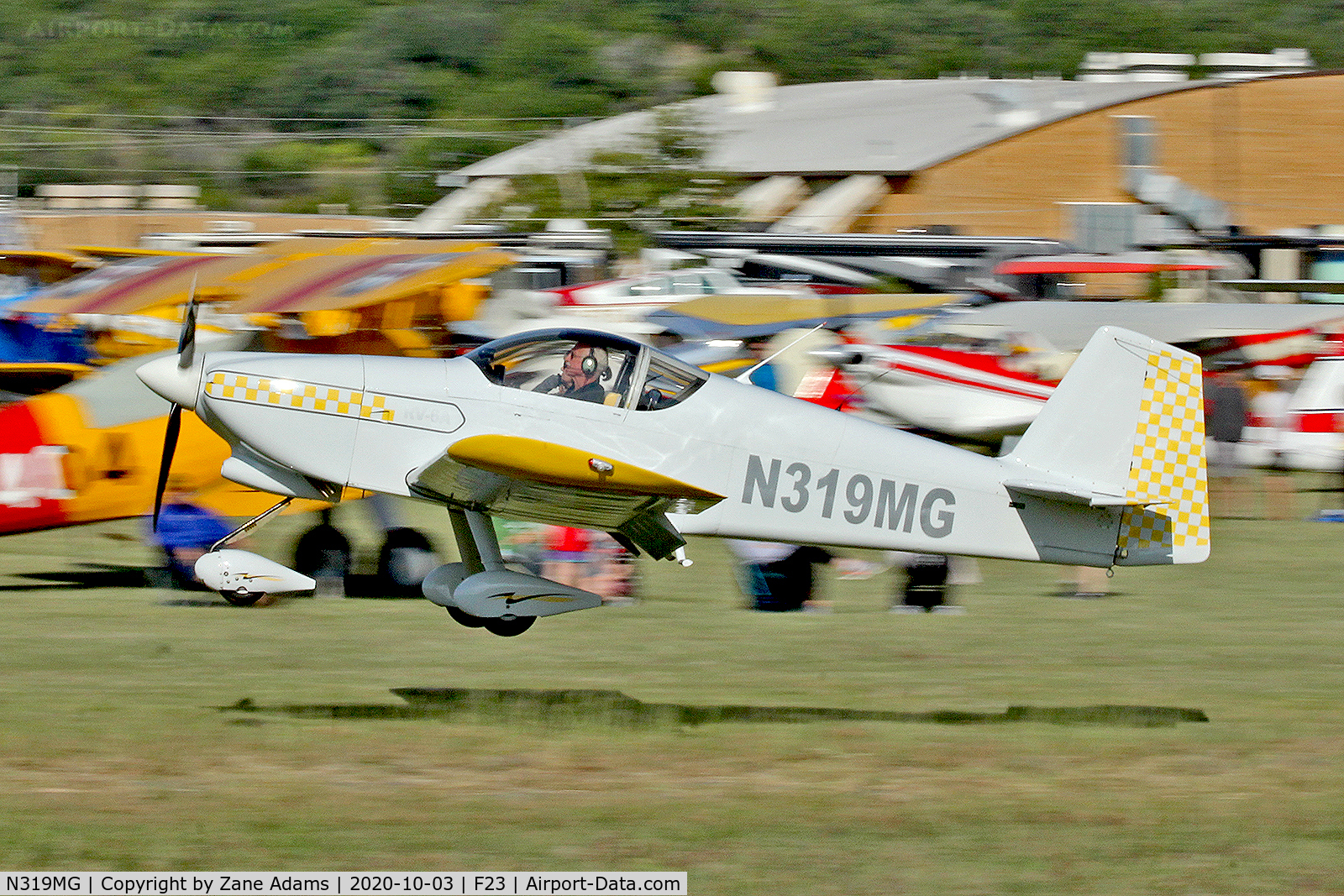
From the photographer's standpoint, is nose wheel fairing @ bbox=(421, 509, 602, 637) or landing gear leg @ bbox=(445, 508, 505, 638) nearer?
nose wheel fairing @ bbox=(421, 509, 602, 637)

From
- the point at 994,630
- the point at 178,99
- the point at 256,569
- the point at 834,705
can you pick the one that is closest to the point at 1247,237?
the point at 994,630

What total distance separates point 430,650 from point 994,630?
393 centimetres

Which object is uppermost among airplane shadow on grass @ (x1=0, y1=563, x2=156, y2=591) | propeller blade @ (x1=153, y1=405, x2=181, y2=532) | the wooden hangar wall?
the wooden hangar wall

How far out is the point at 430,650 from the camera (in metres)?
9.89

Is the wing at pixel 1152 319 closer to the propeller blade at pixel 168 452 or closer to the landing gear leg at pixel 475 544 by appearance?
the landing gear leg at pixel 475 544

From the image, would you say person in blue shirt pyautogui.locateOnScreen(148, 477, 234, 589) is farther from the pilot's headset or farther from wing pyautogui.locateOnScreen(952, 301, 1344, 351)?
wing pyautogui.locateOnScreen(952, 301, 1344, 351)

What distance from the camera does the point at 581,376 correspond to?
732 cm

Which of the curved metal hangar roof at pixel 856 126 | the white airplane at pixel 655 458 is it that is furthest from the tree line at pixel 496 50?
the white airplane at pixel 655 458

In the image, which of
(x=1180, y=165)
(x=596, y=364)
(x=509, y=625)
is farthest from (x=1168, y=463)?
(x=1180, y=165)

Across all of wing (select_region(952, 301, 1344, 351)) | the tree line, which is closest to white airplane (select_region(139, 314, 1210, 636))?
wing (select_region(952, 301, 1344, 351))

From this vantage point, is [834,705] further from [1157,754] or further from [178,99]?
[178,99]

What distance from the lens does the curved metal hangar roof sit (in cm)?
4447

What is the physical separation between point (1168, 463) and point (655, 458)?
2.63m

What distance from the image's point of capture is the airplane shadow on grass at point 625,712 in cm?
822
